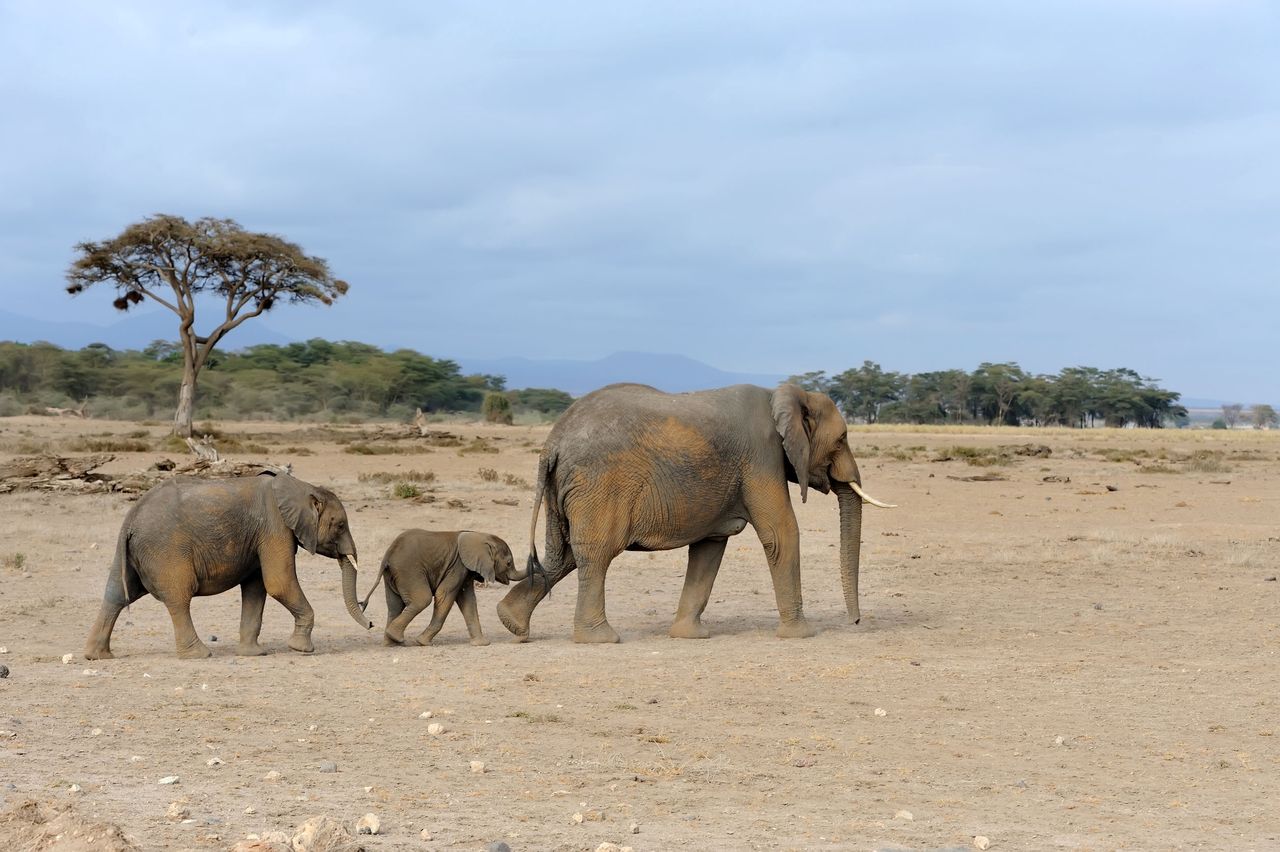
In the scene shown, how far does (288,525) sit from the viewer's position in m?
10.8

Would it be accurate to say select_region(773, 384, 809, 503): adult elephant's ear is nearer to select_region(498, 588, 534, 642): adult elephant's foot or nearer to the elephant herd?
the elephant herd

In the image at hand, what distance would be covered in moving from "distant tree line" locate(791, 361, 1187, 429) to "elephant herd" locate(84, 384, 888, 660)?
255ft

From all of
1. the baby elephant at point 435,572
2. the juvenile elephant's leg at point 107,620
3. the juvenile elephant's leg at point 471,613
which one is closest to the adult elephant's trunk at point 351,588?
the baby elephant at point 435,572

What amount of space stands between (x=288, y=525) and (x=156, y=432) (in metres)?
37.8

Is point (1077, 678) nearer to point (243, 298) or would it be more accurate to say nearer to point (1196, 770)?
point (1196, 770)

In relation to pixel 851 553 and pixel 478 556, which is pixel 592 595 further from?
pixel 851 553

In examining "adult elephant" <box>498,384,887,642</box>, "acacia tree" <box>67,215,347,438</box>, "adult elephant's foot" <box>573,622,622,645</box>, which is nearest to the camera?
"adult elephant's foot" <box>573,622,622,645</box>

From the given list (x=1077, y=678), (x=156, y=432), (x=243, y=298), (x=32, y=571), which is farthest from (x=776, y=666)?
(x=156, y=432)

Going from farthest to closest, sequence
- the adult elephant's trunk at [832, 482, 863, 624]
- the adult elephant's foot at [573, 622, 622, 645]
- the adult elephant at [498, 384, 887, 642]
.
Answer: the adult elephant's trunk at [832, 482, 863, 624]
the adult elephant at [498, 384, 887, 642]
the adult elephant's foot at [573, 622, 622, 645]

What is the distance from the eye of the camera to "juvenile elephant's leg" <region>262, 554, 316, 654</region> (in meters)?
10.6

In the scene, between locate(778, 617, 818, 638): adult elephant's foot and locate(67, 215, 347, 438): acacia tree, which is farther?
locate(67, 215, 347, 438): acacia tree

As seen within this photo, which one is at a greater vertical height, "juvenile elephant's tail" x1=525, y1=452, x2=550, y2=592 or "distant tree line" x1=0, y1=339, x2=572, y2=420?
"distant tree line" x1=0, y1=339, x2=572, y2=420

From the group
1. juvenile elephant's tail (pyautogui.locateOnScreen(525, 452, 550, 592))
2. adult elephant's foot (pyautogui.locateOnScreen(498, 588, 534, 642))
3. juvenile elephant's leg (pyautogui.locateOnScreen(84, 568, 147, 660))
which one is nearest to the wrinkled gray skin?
juvenile elephant's leg (pyautogui.locateOnScreen(84, 568, 147, 660))

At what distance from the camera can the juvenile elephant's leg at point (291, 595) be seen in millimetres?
10625
